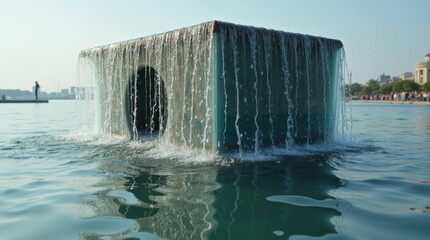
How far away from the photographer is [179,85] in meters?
8.05

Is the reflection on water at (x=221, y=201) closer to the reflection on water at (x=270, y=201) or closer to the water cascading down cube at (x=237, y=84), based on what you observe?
the reflection on water at (x=270, y=201)

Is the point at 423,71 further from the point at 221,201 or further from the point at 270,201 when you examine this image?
the point at 221,201

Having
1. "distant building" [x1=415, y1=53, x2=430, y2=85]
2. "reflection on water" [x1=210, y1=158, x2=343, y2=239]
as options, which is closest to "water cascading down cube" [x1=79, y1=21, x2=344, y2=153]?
"reflection on water" [x1=210, y1=158, x2=343, y2=239]

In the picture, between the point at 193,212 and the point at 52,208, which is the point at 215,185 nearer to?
the point at 193,212

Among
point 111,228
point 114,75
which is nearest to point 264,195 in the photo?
point 111,228

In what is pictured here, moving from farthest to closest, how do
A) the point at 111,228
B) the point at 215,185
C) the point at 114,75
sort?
the point at 114,75 < the point at 215,185 < the point at 111,228

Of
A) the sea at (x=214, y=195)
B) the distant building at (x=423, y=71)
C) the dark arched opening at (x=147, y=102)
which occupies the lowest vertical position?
the sea at (x=214, y=195)

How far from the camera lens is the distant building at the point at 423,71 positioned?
301ft

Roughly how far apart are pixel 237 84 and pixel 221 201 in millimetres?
3355

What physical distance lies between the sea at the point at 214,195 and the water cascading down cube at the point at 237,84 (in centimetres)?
47

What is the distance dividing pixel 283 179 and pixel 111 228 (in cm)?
262

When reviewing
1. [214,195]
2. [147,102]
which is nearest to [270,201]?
[214,195]

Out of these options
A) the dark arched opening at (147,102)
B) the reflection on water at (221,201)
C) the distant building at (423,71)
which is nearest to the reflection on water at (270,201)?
the reflection on water at (221,201)

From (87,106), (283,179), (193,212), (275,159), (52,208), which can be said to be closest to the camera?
(193,212)
